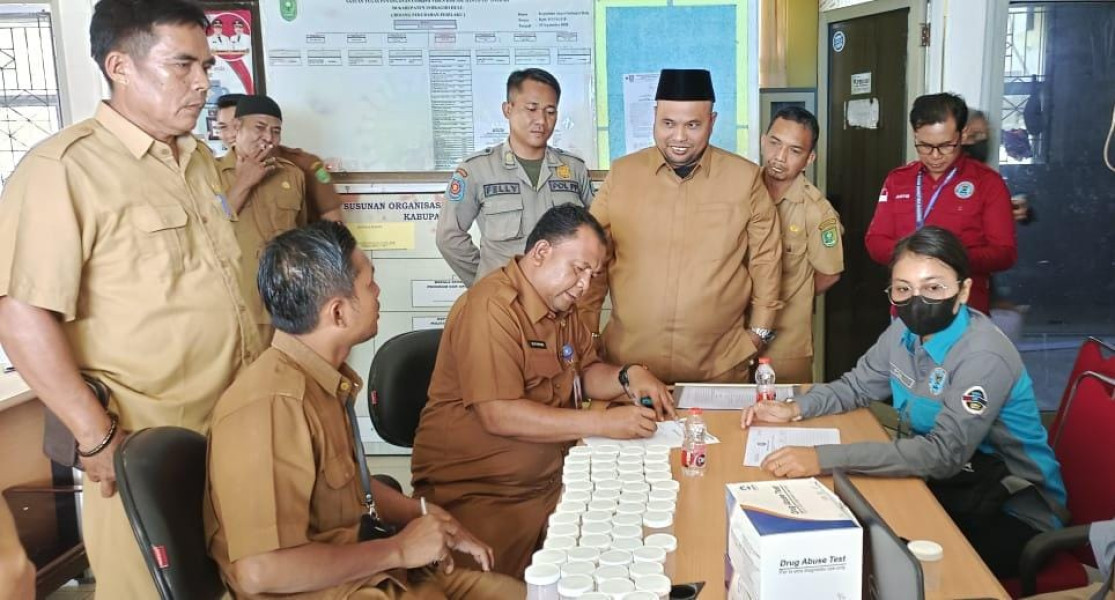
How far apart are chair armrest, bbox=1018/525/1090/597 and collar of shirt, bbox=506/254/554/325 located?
1.27 meters

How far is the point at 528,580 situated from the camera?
1.33 metres

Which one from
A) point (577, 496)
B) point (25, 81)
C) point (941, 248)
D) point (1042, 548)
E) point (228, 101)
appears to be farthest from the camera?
point (25, 81)

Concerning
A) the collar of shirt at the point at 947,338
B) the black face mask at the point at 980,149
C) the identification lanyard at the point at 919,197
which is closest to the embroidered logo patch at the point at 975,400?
the collar of shirt at the point at 947,338

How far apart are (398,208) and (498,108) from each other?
0.70 meters

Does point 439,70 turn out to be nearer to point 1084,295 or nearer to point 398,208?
point 398,208

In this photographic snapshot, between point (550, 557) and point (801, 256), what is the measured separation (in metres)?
2.14

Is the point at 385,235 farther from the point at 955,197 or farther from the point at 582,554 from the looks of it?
the point at 582,554

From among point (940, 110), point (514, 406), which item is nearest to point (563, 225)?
point (514, 406)

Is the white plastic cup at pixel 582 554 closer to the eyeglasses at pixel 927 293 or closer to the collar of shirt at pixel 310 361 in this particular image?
the collar of shirt at pixel 310 361

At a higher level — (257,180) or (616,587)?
(257,180)

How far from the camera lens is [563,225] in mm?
2346

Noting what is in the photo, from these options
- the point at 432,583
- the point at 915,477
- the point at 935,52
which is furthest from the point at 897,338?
the point at 935,52

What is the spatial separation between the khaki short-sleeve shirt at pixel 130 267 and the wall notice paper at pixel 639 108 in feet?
7.98

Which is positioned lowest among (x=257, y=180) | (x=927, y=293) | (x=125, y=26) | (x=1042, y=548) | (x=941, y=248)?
(x=1042, y=548)
